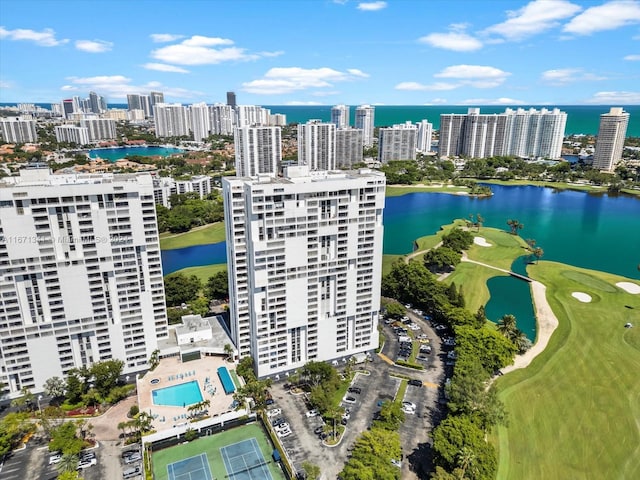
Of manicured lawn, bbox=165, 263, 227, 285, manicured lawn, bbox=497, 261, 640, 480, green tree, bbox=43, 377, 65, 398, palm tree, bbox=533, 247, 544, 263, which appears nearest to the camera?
manicured lawn, bbox=497, 261, 640, 480

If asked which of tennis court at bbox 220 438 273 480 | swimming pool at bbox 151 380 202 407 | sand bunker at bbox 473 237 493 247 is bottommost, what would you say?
tennis court at bbox 220 438 273 480

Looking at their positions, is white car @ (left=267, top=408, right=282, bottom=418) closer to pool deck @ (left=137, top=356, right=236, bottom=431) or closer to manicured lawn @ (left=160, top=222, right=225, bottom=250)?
pool deck @ (left=137, top=356, right=236, bottom=431)

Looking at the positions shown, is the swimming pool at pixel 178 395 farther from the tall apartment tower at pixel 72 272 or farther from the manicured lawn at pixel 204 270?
the manicured lawn at pixel 204 270

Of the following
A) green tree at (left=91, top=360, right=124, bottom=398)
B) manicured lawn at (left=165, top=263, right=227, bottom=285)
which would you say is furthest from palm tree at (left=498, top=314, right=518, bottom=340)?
manicured lawn at (left=165, top=263, right=227, bottom=285)

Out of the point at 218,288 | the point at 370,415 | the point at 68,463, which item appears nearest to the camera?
the point at 68,463

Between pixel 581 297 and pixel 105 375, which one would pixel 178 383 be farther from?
pixel 581 297

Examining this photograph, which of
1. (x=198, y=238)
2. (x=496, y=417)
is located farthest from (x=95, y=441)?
(x=198, y=238)

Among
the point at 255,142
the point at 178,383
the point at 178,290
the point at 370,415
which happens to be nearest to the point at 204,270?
the point at 178,290
